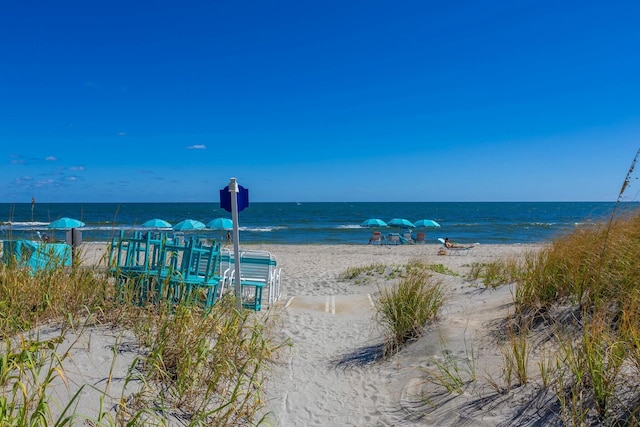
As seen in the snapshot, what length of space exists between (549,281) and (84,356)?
175 inches

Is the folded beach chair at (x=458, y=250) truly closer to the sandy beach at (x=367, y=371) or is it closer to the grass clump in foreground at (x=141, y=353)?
the sandy beach at (x=367, y=371)

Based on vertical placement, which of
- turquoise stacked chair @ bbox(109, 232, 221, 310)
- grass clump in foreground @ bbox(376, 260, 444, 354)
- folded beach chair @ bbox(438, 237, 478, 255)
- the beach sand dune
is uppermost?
turquoise stacked chair @ bbox(109, 232, 221, 310)

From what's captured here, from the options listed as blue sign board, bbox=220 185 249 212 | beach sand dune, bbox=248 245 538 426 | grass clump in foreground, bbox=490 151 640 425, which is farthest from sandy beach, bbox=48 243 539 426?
blue sign board, bbox=220 185 249 212

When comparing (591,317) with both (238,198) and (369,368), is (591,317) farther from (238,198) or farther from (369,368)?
(238,198)

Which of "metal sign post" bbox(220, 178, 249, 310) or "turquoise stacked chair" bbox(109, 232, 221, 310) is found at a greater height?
"metal sign post" bbox(220, 178, 249, 310)

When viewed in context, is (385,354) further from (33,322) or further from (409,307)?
(33,322)

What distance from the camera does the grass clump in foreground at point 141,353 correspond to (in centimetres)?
261

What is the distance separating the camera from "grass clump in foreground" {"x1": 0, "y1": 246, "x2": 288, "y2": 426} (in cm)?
261

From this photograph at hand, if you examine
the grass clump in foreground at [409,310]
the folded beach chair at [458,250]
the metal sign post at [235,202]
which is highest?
the metal sign post at [235,202]

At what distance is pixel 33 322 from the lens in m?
3.88

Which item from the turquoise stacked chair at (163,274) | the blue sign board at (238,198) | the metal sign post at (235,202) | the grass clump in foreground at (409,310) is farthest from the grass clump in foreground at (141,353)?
the blue sign board at (238,198)

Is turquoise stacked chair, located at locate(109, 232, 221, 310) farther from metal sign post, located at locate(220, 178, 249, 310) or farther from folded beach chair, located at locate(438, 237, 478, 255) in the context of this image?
folded beach chair, located at locate(438, 237, 478, 255)

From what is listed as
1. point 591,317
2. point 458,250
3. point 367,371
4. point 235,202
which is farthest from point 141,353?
point 458,250

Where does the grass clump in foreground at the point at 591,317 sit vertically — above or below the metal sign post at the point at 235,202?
Answer: below
